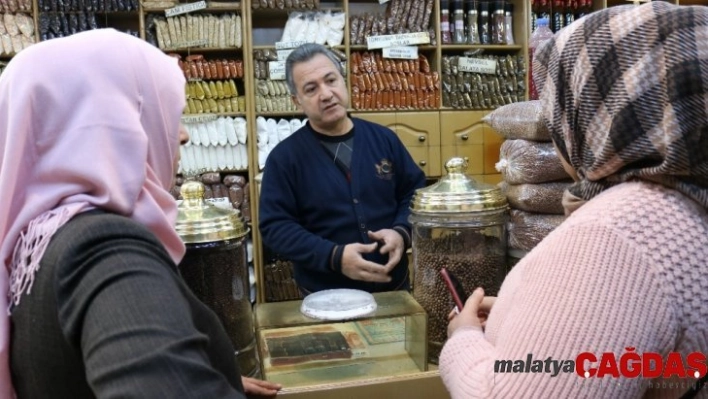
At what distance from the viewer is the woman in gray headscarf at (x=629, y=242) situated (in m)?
0.65

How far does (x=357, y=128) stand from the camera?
2018 millimetres

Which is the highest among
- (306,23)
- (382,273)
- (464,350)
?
(306,23)

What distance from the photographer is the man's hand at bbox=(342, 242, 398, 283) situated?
1594mm

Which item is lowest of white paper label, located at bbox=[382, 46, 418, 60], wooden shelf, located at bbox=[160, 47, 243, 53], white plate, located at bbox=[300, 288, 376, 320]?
white plate, located at bbox=[300, 288, 376, 320]

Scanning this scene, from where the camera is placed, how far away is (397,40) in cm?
366

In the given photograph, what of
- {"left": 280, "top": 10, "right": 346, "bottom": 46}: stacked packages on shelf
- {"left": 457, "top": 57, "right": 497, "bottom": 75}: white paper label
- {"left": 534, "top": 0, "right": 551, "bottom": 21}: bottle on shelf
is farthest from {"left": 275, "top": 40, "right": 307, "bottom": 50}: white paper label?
{"left": 534, "top": 0, "right": 551, "bottom": 21}: bottle on shelf

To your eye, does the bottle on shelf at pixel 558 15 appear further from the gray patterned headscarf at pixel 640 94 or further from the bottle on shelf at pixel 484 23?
the gray patterned headscarf at pixel 640 94

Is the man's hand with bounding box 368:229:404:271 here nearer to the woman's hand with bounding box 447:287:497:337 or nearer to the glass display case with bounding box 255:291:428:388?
the glass display case with bounding box 255:291:428:388

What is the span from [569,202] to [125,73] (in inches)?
23.9

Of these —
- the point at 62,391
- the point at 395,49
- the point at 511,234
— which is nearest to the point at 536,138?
the point at 511,234

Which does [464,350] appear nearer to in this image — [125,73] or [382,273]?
[125,73]

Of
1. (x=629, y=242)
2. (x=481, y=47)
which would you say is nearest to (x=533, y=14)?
(x=481, y=47)

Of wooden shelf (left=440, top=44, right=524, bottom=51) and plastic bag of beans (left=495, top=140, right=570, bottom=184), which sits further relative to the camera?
wooden shelf (left=440, top=44, right=524, bottom=51)

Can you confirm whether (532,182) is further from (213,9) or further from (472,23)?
(213,9)
